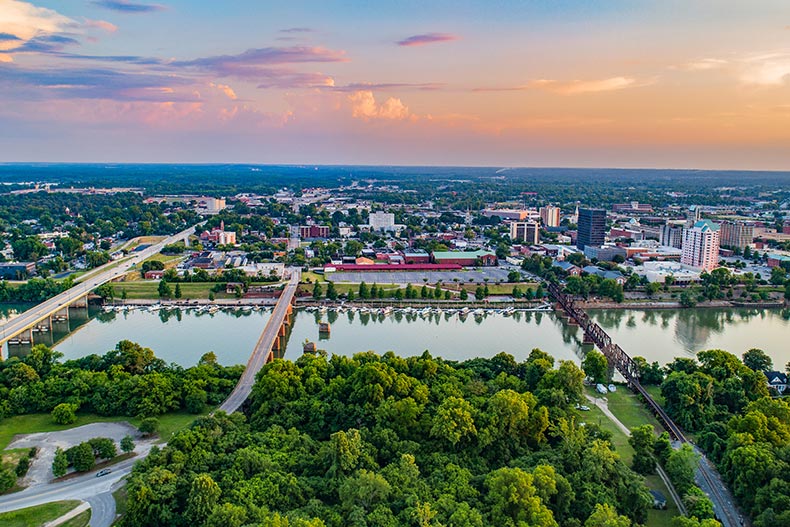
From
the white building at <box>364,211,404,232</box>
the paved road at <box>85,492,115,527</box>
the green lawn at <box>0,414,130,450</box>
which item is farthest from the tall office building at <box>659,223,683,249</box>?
the paved road at <box>85,492,115,527</box>

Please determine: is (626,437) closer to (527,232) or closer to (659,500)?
(659,500)

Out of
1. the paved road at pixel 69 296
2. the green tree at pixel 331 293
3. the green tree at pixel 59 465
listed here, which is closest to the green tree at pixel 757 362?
the green tree at pixel 331 293

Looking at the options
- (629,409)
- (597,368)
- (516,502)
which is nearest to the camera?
(516,502)

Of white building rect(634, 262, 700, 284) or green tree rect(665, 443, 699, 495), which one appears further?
white building rect(634, 262, 700, 284)

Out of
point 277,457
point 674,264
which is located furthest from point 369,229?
Result: point 277,457

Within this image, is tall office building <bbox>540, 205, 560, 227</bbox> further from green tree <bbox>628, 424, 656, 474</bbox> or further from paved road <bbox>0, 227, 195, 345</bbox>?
green tree <bbox>628, 424, 656, 474</bbox>

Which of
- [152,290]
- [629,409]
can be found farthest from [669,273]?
[152,290]
